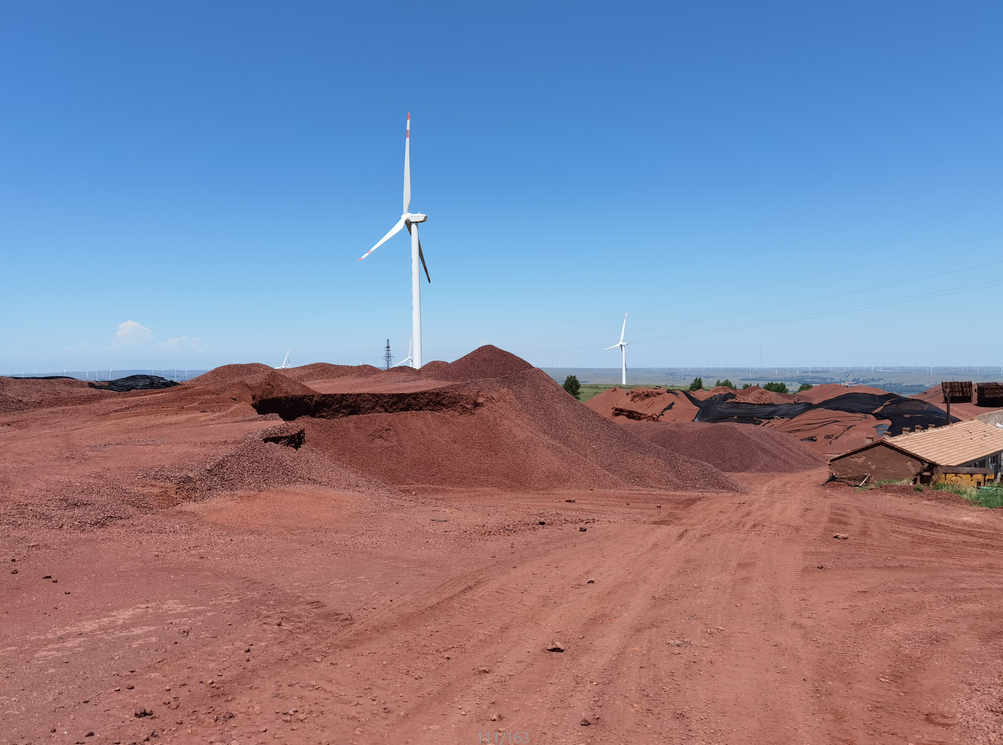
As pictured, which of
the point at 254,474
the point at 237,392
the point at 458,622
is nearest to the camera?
the point at 458,622

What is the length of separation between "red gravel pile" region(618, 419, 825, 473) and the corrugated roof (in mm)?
10165

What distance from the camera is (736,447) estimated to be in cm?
3659

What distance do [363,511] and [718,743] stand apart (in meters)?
11.7

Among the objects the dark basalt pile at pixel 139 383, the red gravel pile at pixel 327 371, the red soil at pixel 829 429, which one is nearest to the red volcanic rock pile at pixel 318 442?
the red gravel pile at pixel 327 371

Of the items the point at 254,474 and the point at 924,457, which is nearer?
the point at 254,474

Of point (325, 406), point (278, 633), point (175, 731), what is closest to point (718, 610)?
point (278, 633)

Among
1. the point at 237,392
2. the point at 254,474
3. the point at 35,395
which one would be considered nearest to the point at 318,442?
the point at 254,474

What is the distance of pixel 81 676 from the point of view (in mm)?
6793

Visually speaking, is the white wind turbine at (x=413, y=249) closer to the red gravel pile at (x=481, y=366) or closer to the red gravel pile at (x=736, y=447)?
the red gravel pile at (x=481, y=366)

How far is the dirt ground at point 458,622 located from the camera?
247 inches

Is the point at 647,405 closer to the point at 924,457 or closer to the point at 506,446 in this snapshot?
the point at 924,457

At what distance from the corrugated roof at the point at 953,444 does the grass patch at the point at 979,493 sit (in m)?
1.14

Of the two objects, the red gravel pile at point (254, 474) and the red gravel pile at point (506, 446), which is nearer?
the red gravel pile at point (254, 474)

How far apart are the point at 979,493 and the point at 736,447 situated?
53.7ft
